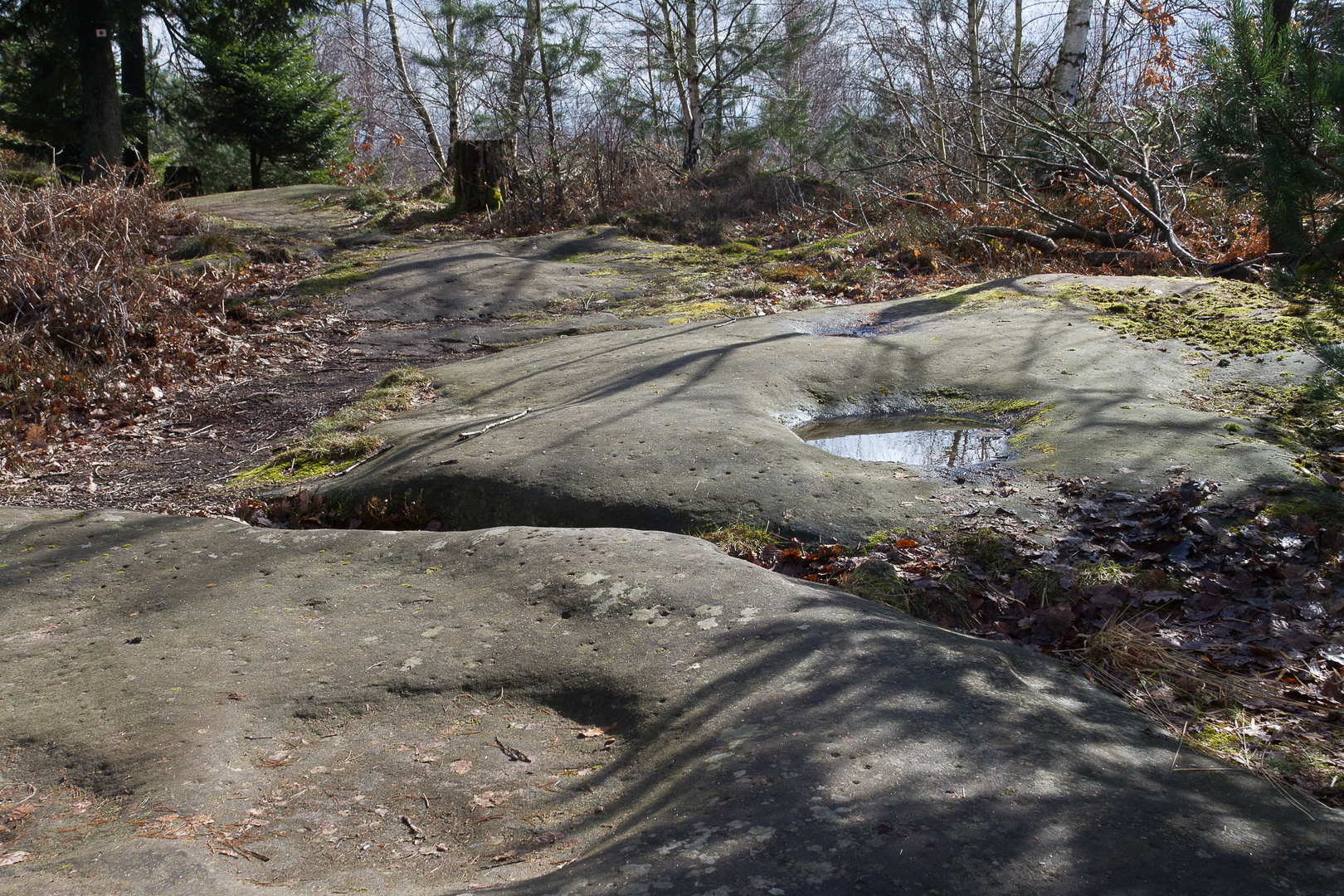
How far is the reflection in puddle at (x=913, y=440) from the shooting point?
5082mm

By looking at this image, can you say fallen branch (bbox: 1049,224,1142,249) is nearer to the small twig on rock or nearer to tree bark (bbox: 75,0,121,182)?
the small twig on rock

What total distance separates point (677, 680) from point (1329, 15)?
398 cm

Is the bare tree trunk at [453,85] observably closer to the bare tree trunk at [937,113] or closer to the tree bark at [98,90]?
the tree bark at [98,90]

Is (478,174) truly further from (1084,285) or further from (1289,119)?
(1289,119)

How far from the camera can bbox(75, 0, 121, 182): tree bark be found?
42.1 ft

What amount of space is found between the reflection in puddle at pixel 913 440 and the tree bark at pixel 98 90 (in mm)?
12837

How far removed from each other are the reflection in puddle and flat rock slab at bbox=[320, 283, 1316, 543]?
15cm

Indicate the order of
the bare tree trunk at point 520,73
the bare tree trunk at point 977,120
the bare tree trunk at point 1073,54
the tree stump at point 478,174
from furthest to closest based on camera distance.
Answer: the bare tree trunk at point 520,73 < the tree stump at point 478,174 < the bare tree trunk at point 1073,54 < the bare tree trunk at point 977,120

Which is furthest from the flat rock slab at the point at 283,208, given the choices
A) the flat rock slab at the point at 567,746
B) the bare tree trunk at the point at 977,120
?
the flat rock slab at the point at 567,746

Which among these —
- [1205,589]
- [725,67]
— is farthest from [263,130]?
[1205,589]

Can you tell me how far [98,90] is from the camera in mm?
13227

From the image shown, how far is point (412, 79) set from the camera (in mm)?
23812

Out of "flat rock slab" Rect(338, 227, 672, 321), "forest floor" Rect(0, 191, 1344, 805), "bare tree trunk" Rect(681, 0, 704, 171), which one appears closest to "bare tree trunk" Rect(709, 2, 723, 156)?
"bare tree trunk" Rect(681, 0, 704, 171)

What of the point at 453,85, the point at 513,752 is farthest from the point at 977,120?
the point at 513,752
